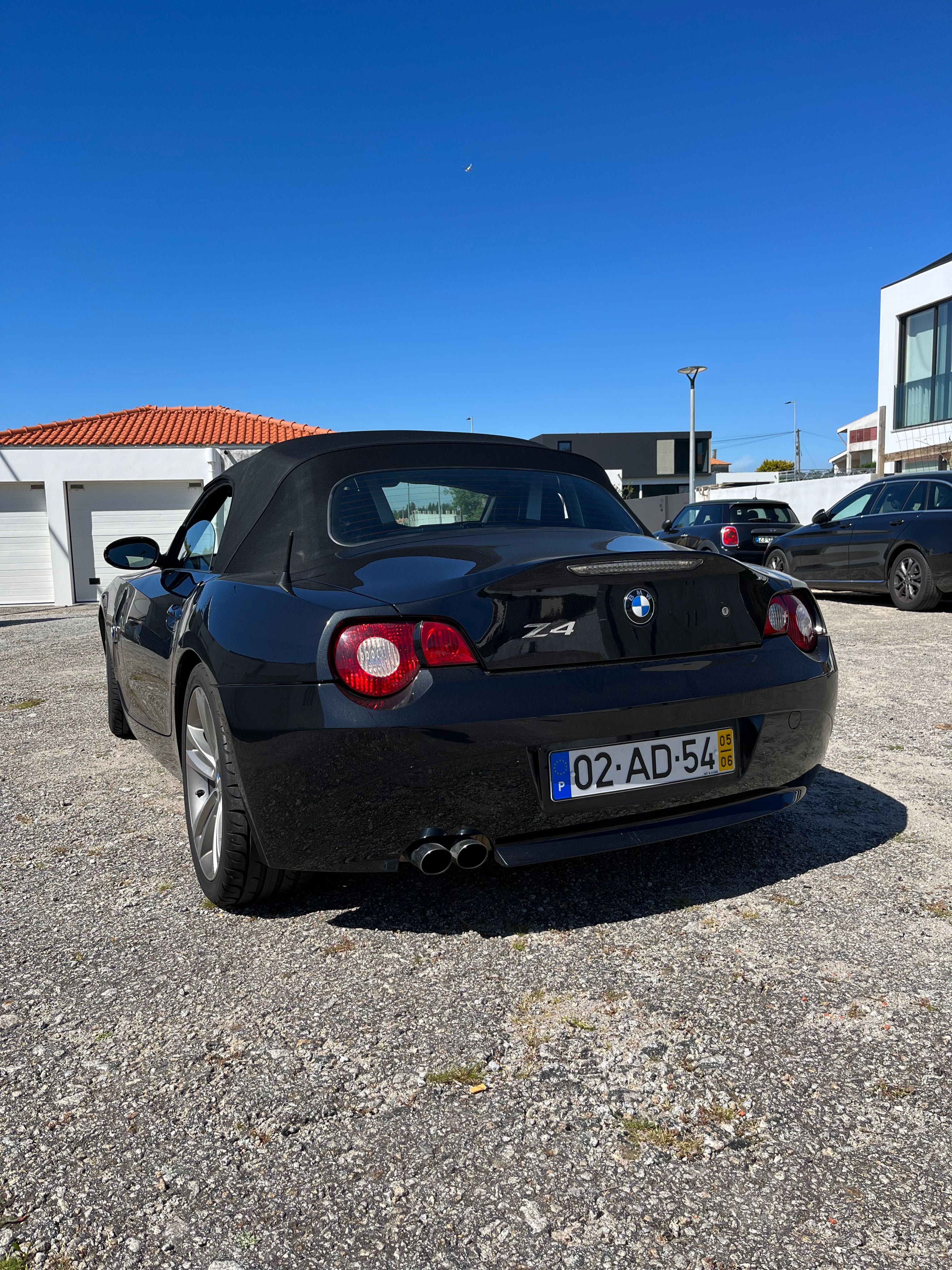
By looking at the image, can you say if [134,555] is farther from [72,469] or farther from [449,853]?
[72,469]

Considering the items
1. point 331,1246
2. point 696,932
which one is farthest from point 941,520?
point 331,1246

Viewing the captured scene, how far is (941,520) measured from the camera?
31.4 feet

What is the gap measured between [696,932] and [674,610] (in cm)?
86

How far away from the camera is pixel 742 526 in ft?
46.1

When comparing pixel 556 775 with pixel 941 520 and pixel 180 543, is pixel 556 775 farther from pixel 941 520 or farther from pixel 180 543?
pixel 941 520

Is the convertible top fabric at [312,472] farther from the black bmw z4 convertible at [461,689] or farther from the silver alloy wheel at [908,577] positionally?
the silver alloy wheel at [908,577]

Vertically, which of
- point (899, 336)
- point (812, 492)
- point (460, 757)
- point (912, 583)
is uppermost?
point (899, 336)

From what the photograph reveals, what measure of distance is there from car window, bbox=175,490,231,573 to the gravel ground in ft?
3.50

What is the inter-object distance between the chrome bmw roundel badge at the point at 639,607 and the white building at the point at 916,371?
72.2 feet

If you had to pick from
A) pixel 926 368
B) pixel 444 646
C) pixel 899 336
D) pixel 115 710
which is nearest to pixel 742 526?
pixel 115 710

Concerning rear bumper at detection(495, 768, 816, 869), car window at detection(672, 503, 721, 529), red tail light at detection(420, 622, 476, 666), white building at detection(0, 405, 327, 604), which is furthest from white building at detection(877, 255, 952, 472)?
red tail light at detection(420, 622, 476, 666)

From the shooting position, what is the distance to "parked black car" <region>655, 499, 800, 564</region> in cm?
1386

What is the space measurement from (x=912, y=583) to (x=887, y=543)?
568 mm

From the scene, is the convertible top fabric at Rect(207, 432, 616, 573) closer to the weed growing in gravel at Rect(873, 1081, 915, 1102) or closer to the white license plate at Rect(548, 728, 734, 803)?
the white license plate at Rect(548, 728, 734, 803)
